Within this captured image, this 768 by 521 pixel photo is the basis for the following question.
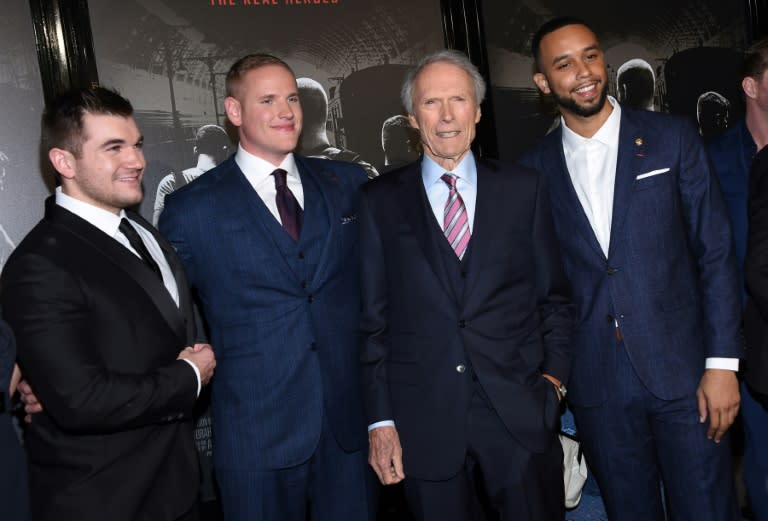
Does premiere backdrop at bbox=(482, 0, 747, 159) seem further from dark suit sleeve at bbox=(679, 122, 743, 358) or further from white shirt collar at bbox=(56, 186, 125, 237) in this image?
white shirt collar at bbox=(56, 186, 125, 237)

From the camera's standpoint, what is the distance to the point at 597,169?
2576 mm

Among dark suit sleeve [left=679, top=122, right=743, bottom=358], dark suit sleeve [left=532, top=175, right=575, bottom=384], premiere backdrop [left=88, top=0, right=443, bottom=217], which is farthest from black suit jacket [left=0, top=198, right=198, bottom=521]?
dark suit sleeve [left=679, top=122, right=743, bottom=358]

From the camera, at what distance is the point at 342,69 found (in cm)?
362

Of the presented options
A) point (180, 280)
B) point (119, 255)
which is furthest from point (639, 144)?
point (119, 255)

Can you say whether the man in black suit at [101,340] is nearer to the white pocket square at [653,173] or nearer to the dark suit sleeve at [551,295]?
the dark suit sleeve at [551,295]

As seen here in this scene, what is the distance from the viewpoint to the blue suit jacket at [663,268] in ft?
7.85

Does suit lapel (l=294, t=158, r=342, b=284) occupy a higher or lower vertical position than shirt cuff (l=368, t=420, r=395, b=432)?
higher

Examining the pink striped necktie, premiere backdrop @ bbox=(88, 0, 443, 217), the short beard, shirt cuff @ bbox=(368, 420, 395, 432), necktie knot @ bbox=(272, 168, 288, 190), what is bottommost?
shirt cuff @ bbox=(368, 420, 395, 432)

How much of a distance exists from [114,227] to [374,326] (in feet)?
2.77

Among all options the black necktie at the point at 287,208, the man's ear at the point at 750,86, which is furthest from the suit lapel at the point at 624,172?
the black necktie at the point at 287,208

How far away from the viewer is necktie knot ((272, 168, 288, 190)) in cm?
254

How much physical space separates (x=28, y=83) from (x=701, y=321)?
2898 millimetres

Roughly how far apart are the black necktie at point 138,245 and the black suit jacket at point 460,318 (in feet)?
2.13

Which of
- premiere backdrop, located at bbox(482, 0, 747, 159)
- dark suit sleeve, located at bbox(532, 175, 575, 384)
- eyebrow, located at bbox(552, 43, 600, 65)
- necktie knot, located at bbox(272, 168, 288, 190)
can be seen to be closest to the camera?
dark suit sleeve, located at bbox(532, 175, 575, 384)
